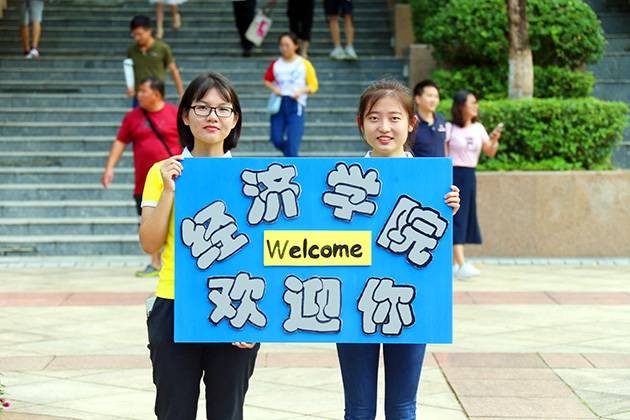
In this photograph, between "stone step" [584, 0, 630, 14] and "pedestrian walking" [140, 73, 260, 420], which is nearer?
"pedestrian walking" [140, 73, 260, 420]

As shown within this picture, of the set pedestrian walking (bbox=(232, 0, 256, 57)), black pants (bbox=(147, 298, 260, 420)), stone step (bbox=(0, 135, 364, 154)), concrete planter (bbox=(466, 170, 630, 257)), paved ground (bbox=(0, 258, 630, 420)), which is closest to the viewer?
black pants (bbox=(147, 298, 260, 420))

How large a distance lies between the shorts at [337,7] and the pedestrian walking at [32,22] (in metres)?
4.77

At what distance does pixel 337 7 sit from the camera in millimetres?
15539

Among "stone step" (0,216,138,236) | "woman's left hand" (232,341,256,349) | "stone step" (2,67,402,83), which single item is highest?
"stone step" (2,67,402,83)

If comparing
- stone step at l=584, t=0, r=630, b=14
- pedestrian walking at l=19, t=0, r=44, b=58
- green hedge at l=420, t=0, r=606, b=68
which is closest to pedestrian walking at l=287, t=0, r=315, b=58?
green hedge at l=420, t=0, r=606, b=68

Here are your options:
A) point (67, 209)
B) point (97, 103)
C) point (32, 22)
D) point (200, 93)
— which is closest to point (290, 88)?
point (67, 209)

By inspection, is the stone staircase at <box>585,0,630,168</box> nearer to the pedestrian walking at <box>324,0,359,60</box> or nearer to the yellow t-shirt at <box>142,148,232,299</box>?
the pedestrian walking at <box>324,0,359,60</box>

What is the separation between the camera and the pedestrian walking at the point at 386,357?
3576 millimetres

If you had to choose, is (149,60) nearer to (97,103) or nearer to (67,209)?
(67,209)

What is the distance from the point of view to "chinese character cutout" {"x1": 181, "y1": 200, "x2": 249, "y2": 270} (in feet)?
11.1

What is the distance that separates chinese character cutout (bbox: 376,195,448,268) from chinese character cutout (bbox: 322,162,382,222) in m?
0.09

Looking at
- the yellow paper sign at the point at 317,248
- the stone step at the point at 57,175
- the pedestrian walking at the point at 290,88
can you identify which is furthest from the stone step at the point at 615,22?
the yellow paper sign at the point at 317,248

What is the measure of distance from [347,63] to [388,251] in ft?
40.4

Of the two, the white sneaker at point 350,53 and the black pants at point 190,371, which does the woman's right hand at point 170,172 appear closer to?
the black pants at point 190,371
